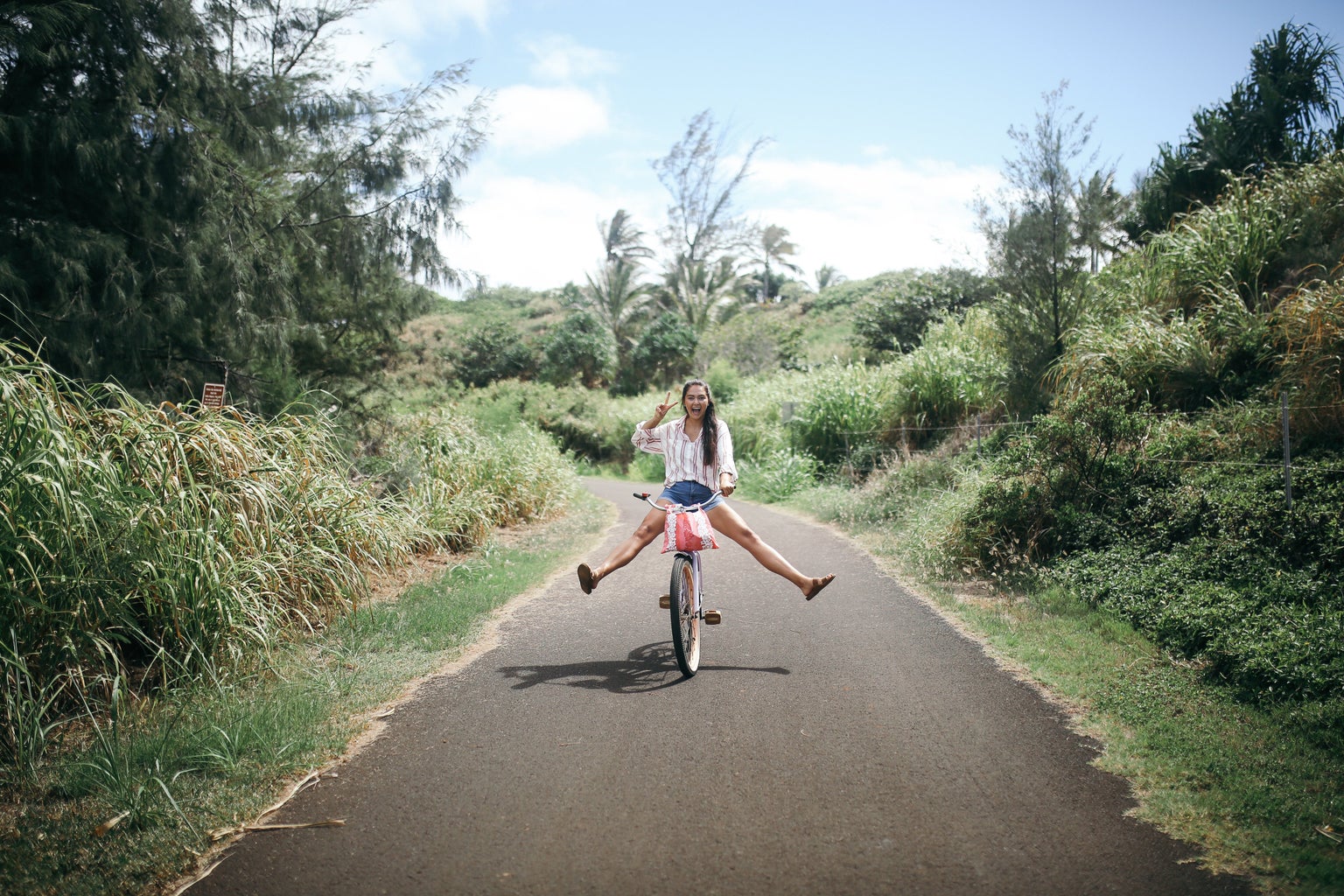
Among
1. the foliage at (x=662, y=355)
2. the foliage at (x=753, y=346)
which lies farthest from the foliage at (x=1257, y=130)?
the foliage at (x=662, y=355)

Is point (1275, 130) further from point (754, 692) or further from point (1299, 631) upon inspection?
point (754, 692)

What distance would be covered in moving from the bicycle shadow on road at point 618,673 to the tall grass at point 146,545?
1754 millimetres

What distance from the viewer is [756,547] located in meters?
6.26

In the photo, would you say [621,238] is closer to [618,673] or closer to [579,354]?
[579,354]

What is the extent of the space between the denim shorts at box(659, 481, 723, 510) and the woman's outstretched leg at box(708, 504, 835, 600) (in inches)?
4.6

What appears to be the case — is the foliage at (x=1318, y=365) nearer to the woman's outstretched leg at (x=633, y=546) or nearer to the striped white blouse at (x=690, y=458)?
the striped white blouse at (x=690, y=458)

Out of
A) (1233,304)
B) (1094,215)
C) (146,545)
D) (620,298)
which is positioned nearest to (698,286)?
(620,298)

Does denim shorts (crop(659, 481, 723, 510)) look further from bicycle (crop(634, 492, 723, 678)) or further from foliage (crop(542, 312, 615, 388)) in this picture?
foliage (crop(542, 312, 615, 388))

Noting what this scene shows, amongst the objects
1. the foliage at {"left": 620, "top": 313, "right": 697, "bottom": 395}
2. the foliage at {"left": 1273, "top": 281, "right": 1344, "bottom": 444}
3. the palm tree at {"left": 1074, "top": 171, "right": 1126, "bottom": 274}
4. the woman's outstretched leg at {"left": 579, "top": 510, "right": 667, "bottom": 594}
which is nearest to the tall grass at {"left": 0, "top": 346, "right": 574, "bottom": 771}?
the woman's outstretched leg at {"left": 579, "top": 510, "right": 667, "bottom": 594}

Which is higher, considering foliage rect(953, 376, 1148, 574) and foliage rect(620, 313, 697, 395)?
foliage rect(620, 313, 697, 395)

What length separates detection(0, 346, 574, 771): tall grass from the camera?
465 centimetres

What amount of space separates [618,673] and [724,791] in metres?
2.03

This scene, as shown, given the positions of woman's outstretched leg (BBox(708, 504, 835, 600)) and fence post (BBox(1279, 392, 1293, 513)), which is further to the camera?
fence post (BBox(1279, 392, 1293, 513))

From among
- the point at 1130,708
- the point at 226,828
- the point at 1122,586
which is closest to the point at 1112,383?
the point at 1122,586
